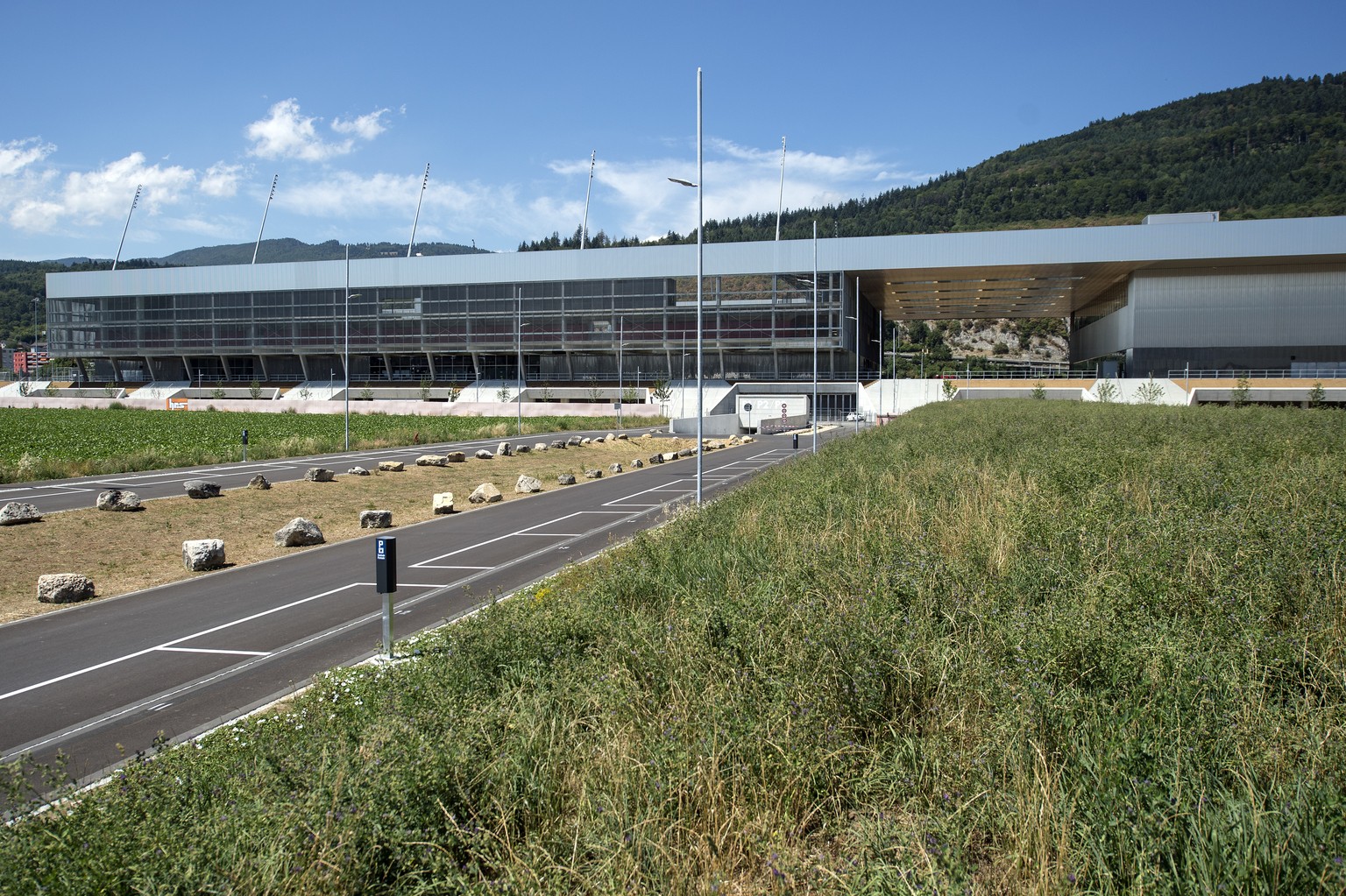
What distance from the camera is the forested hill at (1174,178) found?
14962cm

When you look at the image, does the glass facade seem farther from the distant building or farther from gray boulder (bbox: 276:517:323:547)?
gray boulder (bbox: 276:517:323:547)

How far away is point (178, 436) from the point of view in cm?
4353

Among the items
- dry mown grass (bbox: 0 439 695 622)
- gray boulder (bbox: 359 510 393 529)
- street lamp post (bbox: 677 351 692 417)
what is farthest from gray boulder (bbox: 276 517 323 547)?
street lamp post (bbox: 677 351 692 417)

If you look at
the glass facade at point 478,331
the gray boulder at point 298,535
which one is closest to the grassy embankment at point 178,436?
the gray boulder at point 298,535

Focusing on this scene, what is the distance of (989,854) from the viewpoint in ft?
12.5

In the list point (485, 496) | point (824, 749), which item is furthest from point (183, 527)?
point (824, 749)

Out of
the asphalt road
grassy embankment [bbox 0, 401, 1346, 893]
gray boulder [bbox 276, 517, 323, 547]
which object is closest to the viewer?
grassy embankment [bbox 0, 401, 1346, 893]

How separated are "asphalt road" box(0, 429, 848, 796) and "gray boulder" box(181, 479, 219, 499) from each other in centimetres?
586

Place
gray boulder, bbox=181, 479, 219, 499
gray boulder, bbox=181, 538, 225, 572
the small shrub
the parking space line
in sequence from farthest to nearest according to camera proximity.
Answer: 1. the small shrub
2. gray boulder, bbox=181, 479, 219, 499
3. gray boulder, bbox=181, 538, 225, 572
4. the parking space line

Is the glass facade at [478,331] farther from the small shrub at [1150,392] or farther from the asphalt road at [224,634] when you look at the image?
the asphalt road at [224,634]

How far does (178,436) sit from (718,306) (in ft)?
178

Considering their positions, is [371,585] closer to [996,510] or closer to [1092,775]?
[996,510]

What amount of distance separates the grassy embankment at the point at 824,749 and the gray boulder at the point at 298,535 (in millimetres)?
10950

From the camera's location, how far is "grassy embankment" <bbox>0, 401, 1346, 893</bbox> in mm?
3430
